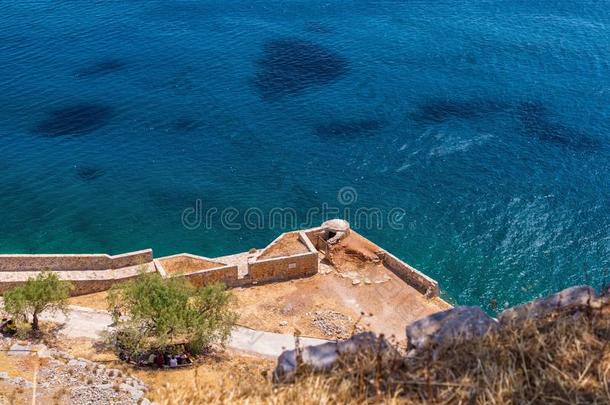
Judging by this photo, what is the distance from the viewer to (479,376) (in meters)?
14.3

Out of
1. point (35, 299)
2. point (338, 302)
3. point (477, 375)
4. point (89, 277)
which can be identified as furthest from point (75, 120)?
point (477, 375)

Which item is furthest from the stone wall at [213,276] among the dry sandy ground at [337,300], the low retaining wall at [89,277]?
the low retaining wall at [89,277]

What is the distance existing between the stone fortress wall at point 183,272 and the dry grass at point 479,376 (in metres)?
25.7

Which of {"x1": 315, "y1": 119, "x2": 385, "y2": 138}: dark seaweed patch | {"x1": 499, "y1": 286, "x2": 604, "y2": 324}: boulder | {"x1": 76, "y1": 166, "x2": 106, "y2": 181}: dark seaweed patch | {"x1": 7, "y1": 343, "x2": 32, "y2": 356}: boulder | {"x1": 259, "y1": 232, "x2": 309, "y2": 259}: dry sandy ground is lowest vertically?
{"x1": 76, "y1": 166, "x2": 106, "y2": 181}: dark seaweed patch

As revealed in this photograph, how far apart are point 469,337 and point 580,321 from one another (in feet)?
9.11

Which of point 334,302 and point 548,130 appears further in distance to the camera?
point 548,130

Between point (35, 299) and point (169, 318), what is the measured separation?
7.49m

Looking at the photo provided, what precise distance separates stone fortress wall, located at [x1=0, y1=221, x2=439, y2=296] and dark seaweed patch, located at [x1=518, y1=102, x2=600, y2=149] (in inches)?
989

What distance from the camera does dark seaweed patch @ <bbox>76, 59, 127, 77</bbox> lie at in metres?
70.5

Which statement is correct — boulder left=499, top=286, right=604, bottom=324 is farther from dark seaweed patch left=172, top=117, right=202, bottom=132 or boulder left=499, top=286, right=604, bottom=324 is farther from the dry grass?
dark seaweed patch left=172, top=117, right=202, bottom=132

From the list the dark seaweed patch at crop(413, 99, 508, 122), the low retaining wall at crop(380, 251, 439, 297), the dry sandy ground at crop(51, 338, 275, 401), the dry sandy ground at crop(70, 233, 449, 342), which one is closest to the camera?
the dry sandy ground at crop(51, 338, 275, 401)

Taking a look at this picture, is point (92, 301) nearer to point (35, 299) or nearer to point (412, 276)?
point (35, 299)

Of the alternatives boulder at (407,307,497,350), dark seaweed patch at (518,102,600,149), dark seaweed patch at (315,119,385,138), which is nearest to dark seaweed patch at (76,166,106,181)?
dark seaweed patch at (315,119,385,138)

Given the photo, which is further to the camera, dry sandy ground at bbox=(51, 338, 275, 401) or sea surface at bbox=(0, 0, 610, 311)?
sea surface at bbox=(0, 0, 610, 311)
